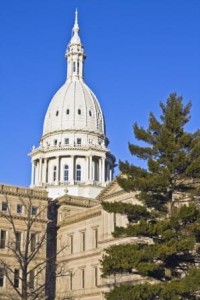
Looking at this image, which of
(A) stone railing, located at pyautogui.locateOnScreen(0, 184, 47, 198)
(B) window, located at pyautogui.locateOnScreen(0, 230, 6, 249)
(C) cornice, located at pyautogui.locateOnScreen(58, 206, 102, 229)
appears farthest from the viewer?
(A) stone railing, located at pyautogui.locateOnScreen(0, 184, 47, 198)

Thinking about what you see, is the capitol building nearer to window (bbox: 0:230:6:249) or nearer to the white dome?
the white dome

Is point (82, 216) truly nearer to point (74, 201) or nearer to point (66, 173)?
point (74, 201)

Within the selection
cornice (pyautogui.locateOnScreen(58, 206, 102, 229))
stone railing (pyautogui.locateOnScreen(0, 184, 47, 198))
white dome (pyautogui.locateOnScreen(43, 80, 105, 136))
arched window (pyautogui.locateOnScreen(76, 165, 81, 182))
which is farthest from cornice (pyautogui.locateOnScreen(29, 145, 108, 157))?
stone railing (pyautogui.locateOnScreen(0, 184, 47, 198))

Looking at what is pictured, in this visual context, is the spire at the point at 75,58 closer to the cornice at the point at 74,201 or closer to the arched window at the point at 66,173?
the arched window at the point at 66,173

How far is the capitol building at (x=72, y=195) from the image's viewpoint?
75625 mm

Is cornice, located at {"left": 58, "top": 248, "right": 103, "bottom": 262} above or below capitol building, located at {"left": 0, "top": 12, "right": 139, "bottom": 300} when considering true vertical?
below

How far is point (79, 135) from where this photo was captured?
116500mm

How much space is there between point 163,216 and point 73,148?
239 ft

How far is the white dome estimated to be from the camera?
119 m

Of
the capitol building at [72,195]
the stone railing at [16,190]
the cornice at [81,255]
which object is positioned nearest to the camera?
the capitol building at [72,195]

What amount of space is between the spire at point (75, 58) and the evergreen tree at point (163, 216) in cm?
8721

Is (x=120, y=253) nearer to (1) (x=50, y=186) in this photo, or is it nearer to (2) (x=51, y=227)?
(2) (x=51, y=227)

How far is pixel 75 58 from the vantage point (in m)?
131

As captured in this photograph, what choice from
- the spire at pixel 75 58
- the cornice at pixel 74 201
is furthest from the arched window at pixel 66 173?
the spire at pixel 75 58
